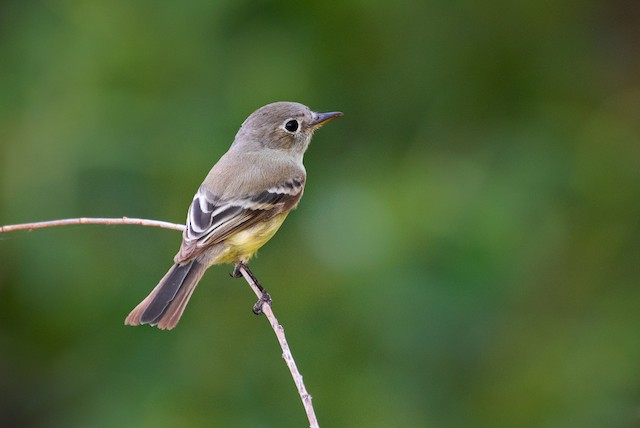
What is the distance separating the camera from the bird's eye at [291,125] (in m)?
6.00

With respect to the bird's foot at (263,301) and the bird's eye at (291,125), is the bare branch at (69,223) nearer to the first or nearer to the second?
the bird's foot at (263,301)

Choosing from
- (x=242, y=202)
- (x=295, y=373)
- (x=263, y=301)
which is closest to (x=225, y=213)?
(x=242, y=202)

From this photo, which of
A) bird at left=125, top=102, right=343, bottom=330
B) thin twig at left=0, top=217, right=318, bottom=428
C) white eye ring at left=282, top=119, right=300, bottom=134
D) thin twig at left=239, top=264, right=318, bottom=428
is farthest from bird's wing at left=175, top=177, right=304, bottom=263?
thin twig at left=239, top=264, right=318, bottom=428

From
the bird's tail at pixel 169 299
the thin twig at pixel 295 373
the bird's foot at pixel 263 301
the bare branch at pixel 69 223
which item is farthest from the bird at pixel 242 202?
the thin twig at pixel 295 373

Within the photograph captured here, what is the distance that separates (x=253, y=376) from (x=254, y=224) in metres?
0.99

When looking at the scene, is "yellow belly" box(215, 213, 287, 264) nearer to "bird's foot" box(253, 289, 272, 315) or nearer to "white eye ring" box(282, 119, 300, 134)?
"bird's foot" box(253, 289, 272, 315)

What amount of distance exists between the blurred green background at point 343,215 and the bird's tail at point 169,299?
38.6 inches

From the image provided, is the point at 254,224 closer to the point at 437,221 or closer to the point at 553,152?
the point at 437,221

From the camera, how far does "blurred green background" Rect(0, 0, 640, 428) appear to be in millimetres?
5898

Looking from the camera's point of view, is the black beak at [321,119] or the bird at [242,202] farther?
the black beak at [321,119]

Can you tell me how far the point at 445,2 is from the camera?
6.99 m

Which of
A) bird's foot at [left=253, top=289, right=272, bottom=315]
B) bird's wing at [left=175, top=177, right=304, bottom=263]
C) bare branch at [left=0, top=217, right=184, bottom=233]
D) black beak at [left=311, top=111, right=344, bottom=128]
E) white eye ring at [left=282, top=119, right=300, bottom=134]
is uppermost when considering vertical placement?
black beak at [left=311, top=111, right=344, bottom=128]

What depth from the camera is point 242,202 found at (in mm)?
5359

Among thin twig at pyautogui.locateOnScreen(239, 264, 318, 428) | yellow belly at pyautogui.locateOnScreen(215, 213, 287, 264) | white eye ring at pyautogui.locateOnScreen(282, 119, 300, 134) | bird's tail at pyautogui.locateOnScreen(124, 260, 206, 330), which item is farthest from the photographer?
white eye ring at pyautogui.locateOnScreen(282, 119, 300, 134)
